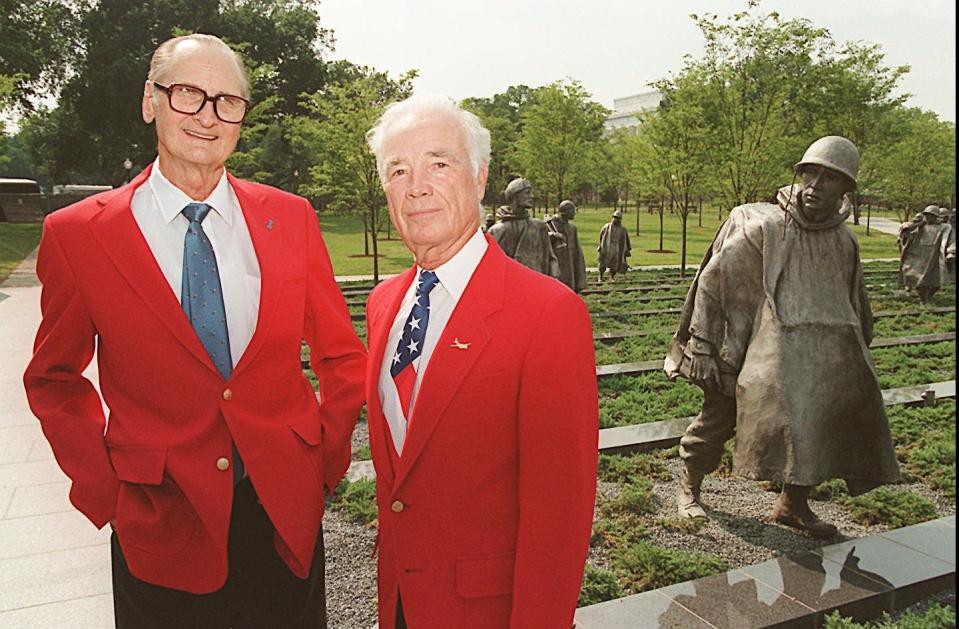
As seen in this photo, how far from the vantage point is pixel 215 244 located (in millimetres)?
2213

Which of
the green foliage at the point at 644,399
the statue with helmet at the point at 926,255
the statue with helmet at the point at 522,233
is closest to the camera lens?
the green foliage at the point at 644,399

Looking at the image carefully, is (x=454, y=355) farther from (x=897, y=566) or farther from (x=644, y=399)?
(x=644, y=399)

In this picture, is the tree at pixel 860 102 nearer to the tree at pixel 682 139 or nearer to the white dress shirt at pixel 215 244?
the tree at pixel 682 139

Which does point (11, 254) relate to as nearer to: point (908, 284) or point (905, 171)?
point (908, 284)

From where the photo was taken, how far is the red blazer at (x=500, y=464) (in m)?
1.83

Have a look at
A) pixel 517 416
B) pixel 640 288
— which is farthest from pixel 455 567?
pixel 640 288

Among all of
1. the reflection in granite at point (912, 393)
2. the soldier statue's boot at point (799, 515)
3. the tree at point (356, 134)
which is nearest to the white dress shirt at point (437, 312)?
the soldier statue's boot at point (799, 515)

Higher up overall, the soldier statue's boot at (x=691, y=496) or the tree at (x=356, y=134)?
the tree at (x=356, y=134)

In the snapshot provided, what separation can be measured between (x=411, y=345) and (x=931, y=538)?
445cm

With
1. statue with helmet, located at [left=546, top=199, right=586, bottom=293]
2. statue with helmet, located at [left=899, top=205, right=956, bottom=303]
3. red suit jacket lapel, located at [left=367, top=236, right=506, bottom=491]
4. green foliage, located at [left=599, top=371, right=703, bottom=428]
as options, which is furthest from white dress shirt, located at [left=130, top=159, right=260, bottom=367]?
statue with helmet, located at [left=899, top=205, right=956, bottom=303]

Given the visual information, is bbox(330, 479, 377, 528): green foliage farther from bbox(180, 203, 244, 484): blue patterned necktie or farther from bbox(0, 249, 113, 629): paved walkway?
bbox(180, 203, 244, 484): blue patterned necktie

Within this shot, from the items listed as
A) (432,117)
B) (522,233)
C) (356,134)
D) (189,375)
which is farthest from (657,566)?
(356,134)

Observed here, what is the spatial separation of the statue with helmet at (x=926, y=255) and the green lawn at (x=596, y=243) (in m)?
10.7

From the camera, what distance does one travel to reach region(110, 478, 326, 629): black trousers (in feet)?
7.13
